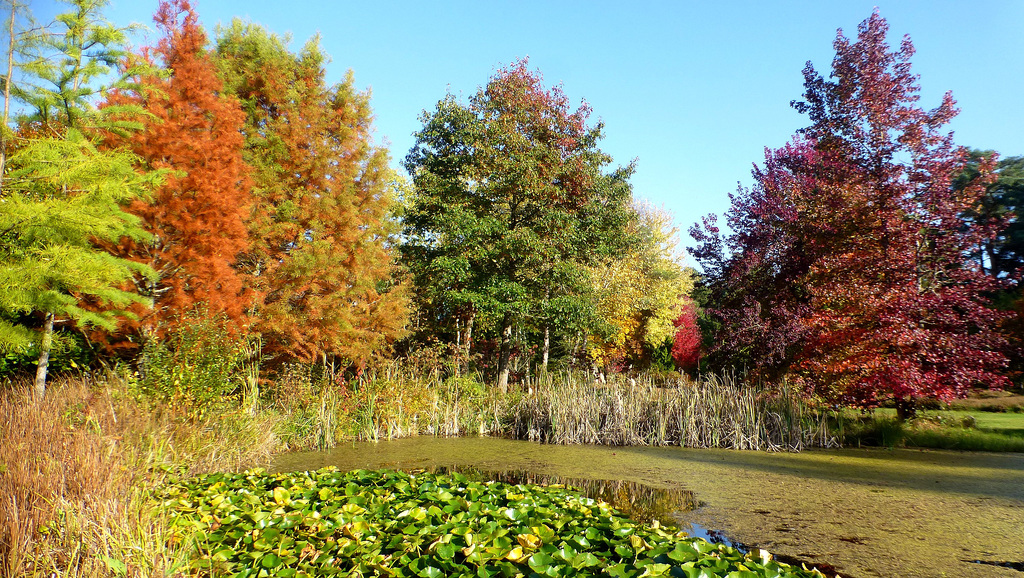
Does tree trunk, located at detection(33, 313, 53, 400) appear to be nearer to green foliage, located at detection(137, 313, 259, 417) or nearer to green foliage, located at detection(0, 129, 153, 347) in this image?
green foliage, located at detection(0, 129, 153, 347)

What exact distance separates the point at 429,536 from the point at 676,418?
6599mm

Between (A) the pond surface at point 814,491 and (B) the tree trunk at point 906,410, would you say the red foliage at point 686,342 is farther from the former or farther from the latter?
(A) the pond surface at point 814,491

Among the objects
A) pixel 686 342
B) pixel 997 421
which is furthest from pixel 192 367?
pixel 686 342

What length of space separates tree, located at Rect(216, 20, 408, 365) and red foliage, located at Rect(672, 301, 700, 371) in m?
16.5

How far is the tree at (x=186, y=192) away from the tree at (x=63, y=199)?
461 millimetres

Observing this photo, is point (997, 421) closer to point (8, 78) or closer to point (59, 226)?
point (59, 226)

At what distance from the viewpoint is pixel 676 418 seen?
8633mm

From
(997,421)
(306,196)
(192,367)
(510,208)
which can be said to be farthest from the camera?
(510,208)

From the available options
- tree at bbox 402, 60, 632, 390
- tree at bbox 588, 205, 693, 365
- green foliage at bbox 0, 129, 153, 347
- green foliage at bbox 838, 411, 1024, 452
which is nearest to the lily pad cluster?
green foliage at bbox 0, 129, 153, 347

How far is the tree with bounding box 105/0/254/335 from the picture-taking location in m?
7.29

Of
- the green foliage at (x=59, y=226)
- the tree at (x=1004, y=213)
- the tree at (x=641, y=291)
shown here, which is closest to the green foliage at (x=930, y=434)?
the tree at (x=641, y=291)

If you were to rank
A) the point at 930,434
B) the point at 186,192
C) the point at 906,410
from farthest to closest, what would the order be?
the point at 906,410, the point at 930,434, the point at 186,192

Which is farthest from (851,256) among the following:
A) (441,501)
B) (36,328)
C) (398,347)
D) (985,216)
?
(985,216)

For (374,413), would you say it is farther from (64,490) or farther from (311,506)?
(64,490)
